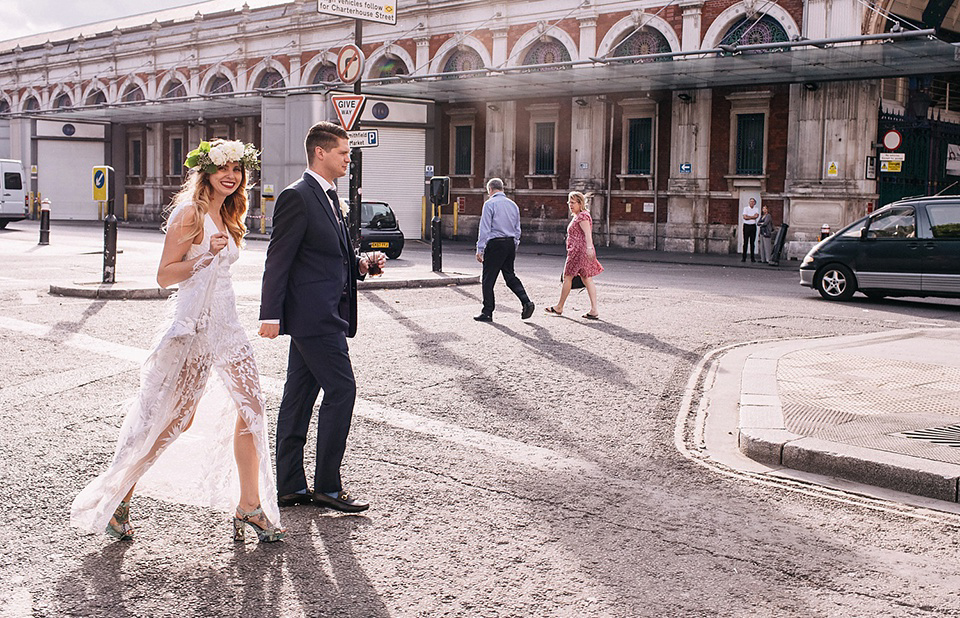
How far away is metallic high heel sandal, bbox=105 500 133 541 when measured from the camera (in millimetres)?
4402

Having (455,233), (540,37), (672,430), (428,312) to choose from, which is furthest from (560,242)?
(672,430)

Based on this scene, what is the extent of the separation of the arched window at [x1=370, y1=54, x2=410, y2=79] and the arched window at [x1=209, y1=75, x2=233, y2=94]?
9660 millimetres

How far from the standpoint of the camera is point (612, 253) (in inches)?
1162

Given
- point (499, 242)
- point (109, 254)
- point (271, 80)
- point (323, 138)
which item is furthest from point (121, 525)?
point (271, 80)

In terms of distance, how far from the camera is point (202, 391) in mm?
4582

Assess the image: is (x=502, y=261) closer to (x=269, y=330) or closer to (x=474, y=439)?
(x=474, y=439)

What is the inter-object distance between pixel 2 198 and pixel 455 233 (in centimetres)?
1602

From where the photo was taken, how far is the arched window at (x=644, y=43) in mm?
31688

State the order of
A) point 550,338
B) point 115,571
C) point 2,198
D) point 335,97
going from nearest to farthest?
point 115,571 < point 550,338 < point 335,97 < point 2,198

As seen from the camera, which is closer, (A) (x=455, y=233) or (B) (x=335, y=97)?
(B) (x=335, y=97)

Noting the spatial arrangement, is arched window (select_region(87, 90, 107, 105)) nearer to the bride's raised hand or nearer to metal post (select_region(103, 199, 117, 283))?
metal post (select_region(103, 199, 117, 283))

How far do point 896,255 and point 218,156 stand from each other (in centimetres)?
1363

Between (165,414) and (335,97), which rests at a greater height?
(335,97)

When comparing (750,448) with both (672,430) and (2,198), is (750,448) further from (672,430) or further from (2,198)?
(2,198)
